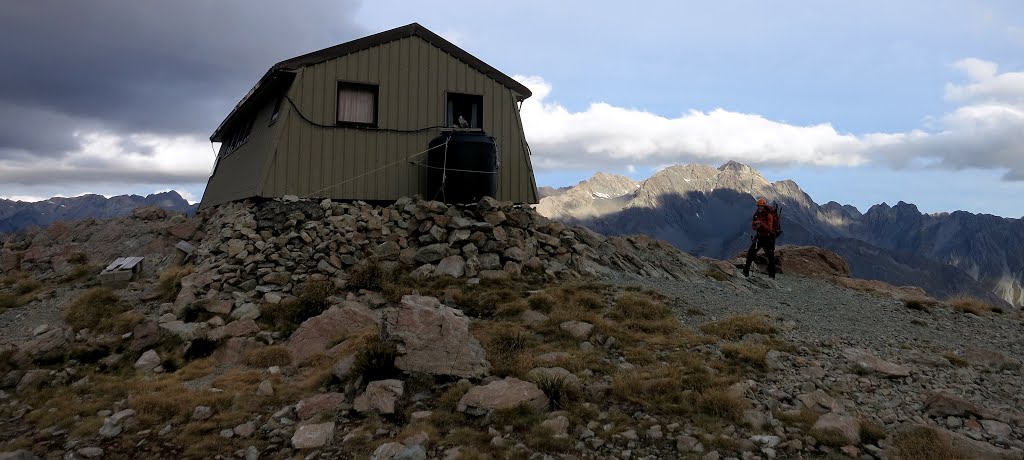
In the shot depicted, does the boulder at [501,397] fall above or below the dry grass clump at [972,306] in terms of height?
below

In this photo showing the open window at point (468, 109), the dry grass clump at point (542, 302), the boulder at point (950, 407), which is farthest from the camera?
the open window at point (468, 109)

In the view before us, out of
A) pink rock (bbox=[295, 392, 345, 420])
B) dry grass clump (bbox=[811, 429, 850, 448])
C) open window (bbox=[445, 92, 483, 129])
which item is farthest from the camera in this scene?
open window (bbox=[445, 92, 483, 129])

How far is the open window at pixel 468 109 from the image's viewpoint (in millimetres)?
18234

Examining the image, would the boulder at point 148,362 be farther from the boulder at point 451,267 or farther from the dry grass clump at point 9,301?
the dry grass clump at point 9,301

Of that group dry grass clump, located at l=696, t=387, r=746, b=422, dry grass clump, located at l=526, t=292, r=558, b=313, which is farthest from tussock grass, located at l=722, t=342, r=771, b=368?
dry grass clump, located at l=526, t=292, r=558, b=313

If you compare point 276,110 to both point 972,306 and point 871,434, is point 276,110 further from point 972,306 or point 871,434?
point 972,306

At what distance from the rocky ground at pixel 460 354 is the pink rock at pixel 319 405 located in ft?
0.13

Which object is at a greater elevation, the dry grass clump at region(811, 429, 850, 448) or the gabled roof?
the gabled roof

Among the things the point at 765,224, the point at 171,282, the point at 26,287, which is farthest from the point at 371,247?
the point at 765,224

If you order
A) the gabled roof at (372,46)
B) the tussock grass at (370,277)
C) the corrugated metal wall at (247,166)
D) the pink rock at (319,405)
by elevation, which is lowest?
the pink rock at (319,405)

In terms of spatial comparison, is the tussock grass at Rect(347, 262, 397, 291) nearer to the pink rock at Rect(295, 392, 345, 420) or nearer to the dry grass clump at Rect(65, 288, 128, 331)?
the dry grass clump at Rect(65, 288, 128, 331)

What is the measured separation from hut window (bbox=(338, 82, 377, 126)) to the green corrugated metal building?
0.10 feet

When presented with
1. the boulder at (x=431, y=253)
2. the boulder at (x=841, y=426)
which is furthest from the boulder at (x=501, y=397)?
the boulder at (x=431, y=253)

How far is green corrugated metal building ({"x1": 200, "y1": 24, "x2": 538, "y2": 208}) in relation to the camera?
16047mm
